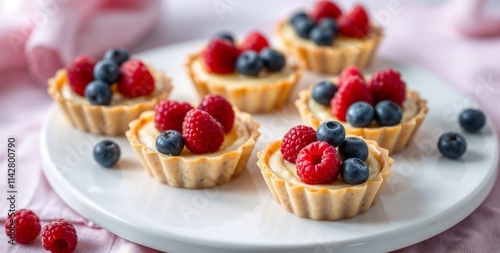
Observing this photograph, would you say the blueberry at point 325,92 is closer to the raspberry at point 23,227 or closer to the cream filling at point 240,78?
the cream filling at point 240,78

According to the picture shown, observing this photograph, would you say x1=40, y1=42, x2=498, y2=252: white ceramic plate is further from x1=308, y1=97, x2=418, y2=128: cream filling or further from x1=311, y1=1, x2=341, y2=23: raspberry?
x1=311, y1=1, x2=341, y2=23: raspberry

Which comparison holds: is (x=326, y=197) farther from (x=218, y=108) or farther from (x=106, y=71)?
(x=106, y=71)

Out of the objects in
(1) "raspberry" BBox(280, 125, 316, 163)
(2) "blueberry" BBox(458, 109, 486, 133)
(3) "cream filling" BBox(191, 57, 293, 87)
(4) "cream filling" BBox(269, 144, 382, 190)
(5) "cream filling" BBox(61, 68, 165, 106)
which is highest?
(1) "raspberry" BBox(280, 125, 316, 163)

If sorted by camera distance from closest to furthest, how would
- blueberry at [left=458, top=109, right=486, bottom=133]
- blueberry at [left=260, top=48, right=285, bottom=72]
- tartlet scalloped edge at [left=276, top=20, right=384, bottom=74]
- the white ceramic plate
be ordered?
the white ceramic plate
blueberry at [left=458, top=109, right=486, bottom=133]
blueberry at [left=260, top=48, right=285, bottom=72]
tartlet scalloped edge at [left=276, top=20, right=384, bottom=74]

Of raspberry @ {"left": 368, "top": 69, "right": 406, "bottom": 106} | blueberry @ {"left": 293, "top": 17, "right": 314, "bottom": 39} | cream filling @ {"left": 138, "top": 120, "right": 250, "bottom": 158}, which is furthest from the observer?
blueberry @ {"left": 293, "top": 17, "right": 314, "bottom": 39}

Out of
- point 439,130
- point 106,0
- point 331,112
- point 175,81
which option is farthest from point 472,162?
point 106,0

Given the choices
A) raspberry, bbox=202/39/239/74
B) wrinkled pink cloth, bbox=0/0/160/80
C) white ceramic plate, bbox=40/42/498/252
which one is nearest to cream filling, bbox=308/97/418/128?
A: white ceramic plate, bbox=40/42/498/252

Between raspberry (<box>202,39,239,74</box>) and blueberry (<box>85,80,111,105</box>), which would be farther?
raspberry (<box>202,39,239,74</box>)

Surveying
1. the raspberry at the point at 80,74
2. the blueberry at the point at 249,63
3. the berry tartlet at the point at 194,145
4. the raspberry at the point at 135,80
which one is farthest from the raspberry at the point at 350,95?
the raspberry at the point at 80,74
